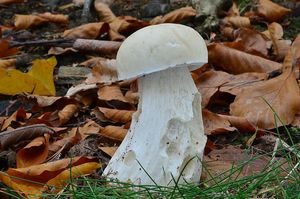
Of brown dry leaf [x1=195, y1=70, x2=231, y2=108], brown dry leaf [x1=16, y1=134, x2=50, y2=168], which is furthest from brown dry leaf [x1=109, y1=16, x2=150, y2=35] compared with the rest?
brown dry leaf [x1=16, y1=134, x2=50, y2=168]

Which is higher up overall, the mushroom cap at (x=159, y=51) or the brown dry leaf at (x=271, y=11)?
the mushroom cap at (x=159, y=51)

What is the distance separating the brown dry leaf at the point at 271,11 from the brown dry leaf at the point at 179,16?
42 cm

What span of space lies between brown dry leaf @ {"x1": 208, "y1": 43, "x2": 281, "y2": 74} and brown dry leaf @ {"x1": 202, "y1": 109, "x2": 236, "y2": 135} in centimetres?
54

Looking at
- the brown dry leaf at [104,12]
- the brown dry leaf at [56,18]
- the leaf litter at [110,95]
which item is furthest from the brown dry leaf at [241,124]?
the brown dry leaf at [56,18]

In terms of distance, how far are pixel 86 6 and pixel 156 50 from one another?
2.32 m

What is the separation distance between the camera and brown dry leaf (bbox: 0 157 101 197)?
197cm

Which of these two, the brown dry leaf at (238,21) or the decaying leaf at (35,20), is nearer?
the brown dry leaf at (238,21)

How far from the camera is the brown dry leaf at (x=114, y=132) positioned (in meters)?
2.32

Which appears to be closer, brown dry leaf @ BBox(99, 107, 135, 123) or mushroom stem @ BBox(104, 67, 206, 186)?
mushroom stem @ BBox(104, 67, 206, 186)

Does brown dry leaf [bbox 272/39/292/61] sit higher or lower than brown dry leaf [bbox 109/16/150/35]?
higher

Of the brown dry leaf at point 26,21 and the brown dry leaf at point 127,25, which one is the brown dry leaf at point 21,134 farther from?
the brown dry leaf at point 26,21

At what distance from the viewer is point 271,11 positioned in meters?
3.50

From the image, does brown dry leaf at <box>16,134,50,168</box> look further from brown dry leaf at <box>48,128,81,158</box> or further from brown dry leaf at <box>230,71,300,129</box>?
brown dry leaf at <box>230,71,300,129</box>

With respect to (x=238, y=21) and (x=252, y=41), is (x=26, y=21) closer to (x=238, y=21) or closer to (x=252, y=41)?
(x=238, y=21)
